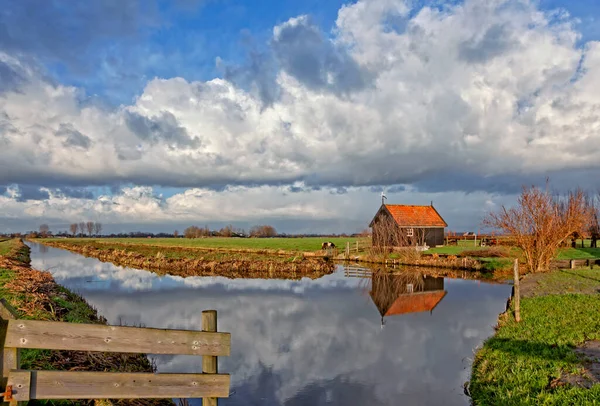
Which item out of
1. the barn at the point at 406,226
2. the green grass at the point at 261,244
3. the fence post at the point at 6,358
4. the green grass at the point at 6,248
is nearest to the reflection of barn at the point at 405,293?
the barn at the point at 406,226

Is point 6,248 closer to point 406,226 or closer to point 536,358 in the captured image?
point 406,226

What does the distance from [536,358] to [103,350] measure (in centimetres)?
945

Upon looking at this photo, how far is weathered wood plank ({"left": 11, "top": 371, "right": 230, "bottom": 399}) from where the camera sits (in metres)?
5.10

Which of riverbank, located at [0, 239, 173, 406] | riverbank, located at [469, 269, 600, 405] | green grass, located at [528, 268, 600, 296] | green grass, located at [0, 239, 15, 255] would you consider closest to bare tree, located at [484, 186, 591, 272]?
green grass, located at [528, 268, 600, 296]

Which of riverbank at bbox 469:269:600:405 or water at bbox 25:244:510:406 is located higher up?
riverbank at bbox 469:269:600:405

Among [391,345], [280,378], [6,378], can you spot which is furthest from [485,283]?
[6,378]

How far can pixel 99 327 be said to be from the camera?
17.7ft

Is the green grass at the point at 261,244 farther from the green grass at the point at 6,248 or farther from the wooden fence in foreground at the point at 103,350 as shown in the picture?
the wooden fence in foreground at the point at 103,350

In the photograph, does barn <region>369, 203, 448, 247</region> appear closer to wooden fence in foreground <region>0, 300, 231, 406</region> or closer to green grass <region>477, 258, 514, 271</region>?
green grass <region>477, 258, 514, 271</region>

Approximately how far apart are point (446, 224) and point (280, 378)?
50193 millimetres

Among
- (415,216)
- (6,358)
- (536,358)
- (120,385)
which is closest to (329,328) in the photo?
(536,358)

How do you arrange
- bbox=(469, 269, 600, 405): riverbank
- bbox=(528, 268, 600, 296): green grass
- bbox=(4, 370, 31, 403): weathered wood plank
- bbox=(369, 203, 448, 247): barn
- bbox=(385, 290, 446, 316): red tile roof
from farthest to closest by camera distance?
bbox=(369, 203, 448, 247): barn → bbox=(385, 290, 446, 316): red tile roof → bbox=(528, 268, 600, 296): green grass → bbox=(469, 269, 600, 405): riverbank → bbox=(4, 370, 31, 403): weathered wood plank

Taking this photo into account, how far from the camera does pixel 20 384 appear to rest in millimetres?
4922

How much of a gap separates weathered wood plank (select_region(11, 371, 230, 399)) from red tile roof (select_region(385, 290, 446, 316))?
16.3m
